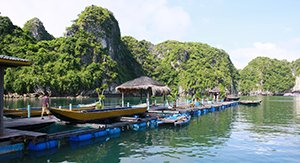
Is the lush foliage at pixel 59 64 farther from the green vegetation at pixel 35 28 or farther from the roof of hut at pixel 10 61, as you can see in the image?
the roof of hut at pixel 10 61

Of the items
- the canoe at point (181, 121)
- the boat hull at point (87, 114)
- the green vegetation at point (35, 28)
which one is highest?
the green vegetation at point (35, 28)

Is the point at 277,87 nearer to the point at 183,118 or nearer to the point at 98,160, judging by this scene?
the point at 183,118

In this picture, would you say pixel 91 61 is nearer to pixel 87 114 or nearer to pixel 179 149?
pixel 87 114

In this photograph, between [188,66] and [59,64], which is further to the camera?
[188,66]

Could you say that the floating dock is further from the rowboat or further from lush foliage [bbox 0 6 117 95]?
lush foliage [bbox 0 6 117 95]

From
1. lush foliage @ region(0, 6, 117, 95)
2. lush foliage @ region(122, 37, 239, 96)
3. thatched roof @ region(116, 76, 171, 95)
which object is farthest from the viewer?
lush foliage @ region(122, 37, 239, 96)

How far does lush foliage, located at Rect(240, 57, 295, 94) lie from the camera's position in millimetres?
164250

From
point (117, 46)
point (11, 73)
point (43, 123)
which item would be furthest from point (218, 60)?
point (43, 123)

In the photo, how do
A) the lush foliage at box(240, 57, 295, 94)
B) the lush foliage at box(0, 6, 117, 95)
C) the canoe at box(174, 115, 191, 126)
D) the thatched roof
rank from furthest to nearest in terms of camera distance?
the lush foliage at box(240, 57, 295, 94), the lush foliage at box(0, 6, 117, 95), the thatched roof, the canoe at box(174, 115, 191, 126)

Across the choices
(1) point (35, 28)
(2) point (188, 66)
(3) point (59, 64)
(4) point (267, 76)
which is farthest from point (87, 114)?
(4) point (267, 76)

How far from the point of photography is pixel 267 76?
565ft

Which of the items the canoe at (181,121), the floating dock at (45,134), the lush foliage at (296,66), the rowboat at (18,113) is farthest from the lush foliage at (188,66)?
the rowboat at (18,113)

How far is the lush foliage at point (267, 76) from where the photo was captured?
16425cm

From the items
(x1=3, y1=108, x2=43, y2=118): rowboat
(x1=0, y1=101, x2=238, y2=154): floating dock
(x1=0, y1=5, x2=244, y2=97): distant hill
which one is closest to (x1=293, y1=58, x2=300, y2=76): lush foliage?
(x1=0, y1=5, x2=244, y2=97): distant hill
